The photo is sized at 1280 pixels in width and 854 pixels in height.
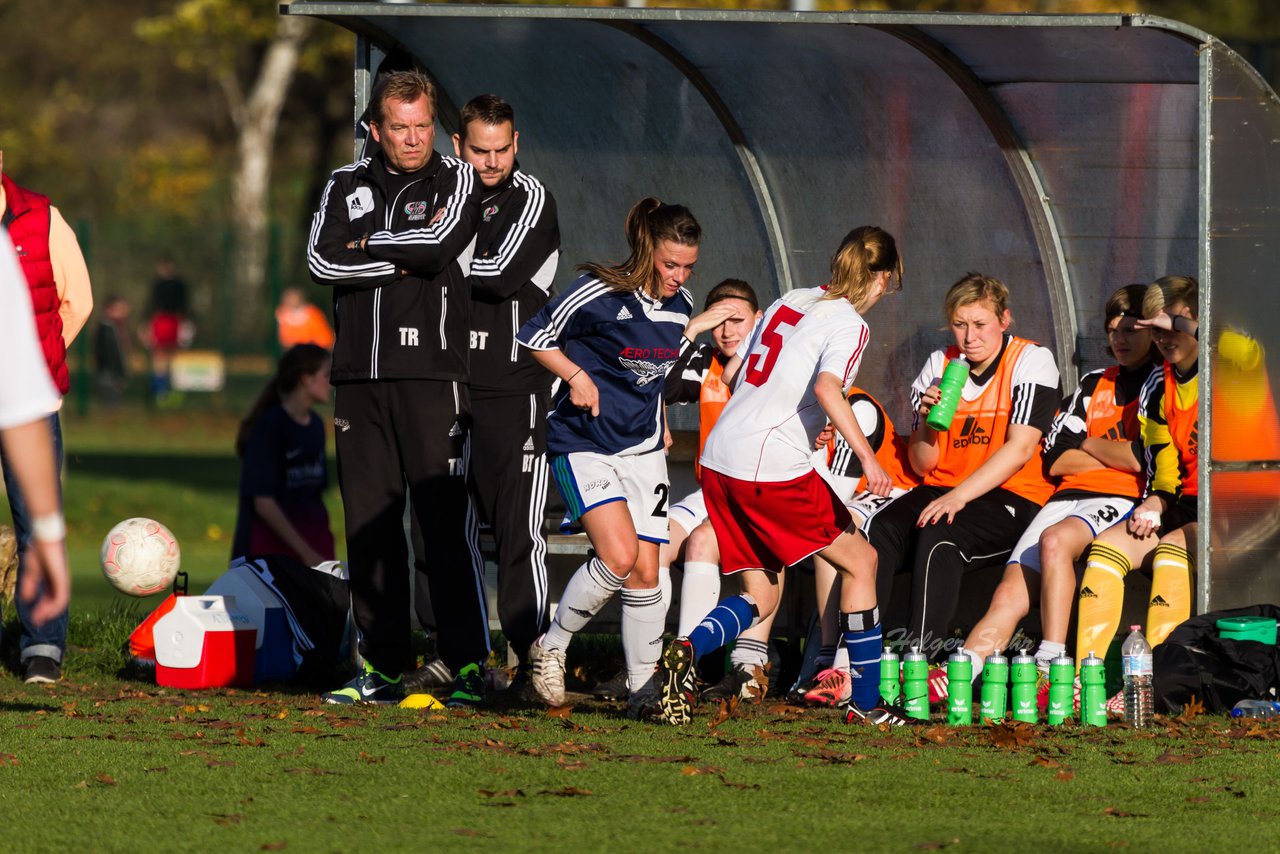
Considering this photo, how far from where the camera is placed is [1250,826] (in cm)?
473

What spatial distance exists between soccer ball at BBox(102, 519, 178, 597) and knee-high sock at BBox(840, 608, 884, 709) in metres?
3.22

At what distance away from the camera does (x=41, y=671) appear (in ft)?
24.0

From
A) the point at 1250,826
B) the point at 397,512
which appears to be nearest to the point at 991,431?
the point at 397,512

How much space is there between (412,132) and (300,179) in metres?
39.4

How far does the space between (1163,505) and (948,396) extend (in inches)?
36.2

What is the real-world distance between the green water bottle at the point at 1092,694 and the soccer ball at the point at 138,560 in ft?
13.0

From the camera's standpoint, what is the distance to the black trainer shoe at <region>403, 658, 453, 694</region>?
278 inches

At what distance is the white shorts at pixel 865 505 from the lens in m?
7.54

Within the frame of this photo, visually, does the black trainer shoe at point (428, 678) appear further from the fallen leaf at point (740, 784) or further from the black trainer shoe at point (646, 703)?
the fallen leaf at point (740, 784)

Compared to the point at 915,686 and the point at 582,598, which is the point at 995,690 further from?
the point at 582,598

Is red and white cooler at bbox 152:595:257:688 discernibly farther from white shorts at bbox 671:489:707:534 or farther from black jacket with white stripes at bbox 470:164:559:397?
white shorts at bbox 671:489:707:534

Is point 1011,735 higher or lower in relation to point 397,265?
lower

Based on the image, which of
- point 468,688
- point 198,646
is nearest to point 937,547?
point 468,688

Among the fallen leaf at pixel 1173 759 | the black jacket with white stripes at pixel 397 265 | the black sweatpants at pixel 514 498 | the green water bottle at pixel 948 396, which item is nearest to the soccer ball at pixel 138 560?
the black sweatpants at pixel 514 498
